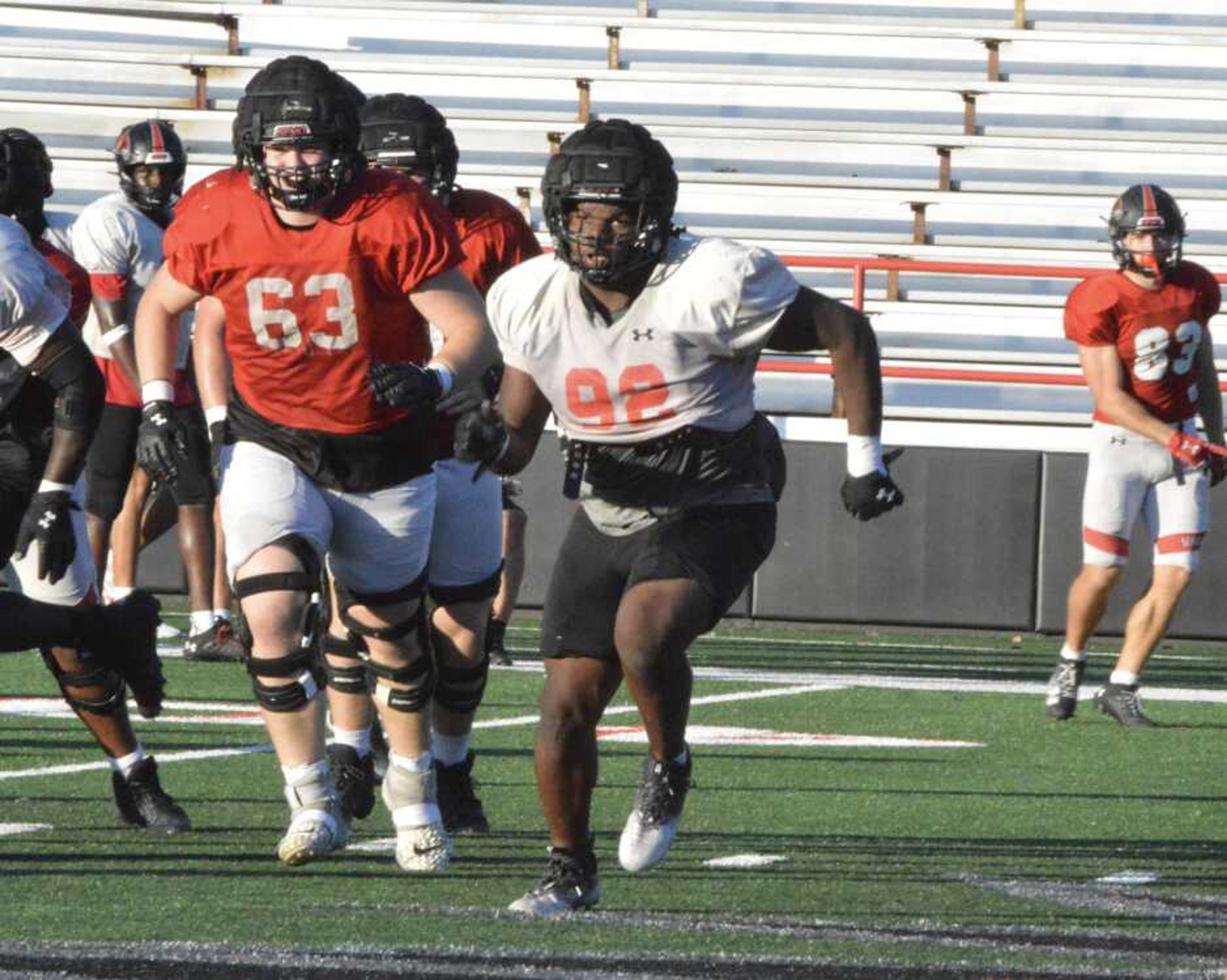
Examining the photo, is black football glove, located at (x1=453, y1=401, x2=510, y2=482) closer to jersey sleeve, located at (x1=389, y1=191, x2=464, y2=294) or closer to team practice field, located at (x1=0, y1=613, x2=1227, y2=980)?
jersey sleeve, located at (x1=389, y1=191, x2=464, y2=294)

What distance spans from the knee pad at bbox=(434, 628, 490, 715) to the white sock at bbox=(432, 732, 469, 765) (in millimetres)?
80

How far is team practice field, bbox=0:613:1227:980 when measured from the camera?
4371mm


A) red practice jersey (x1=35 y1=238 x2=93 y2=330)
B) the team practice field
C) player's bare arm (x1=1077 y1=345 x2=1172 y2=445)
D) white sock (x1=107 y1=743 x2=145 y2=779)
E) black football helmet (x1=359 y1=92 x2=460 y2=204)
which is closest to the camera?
the team practice field

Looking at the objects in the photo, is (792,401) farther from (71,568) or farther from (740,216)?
(71,568)

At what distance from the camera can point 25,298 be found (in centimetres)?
567

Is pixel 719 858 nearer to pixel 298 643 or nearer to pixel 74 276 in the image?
pixel 298 643

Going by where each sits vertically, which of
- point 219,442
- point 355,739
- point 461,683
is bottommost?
point 355,739

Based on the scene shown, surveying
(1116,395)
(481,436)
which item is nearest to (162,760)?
(481,436)

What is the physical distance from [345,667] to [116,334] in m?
3.57

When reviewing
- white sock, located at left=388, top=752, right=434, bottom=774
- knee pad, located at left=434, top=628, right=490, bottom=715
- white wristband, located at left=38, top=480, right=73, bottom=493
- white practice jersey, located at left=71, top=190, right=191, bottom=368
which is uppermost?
white wristband, located at left=38, top=480, right=73, bottom=493

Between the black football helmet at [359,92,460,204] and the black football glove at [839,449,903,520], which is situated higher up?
the black football helmet at [359,92,460,204]

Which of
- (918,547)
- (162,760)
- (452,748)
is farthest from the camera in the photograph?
(918,547)

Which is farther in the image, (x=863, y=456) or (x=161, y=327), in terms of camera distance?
(x=161, y=327)

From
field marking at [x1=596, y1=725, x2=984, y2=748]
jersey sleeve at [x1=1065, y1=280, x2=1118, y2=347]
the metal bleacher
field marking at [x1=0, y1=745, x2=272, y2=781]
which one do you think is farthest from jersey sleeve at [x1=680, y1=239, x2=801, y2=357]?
the metal bleacher
